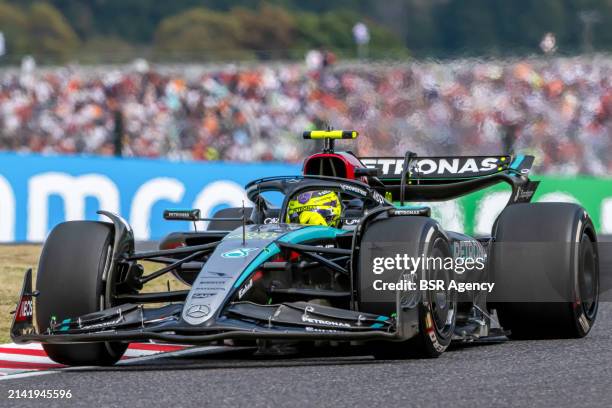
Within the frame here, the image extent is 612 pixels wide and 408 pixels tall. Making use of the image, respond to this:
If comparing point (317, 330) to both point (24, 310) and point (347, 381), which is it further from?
point (24, 310)

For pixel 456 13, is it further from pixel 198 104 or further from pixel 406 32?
pixel 198 104

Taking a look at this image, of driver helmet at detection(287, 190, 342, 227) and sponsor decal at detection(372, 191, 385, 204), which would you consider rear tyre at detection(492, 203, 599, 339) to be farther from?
driver helmet at detection(287, 190, 342, 227)

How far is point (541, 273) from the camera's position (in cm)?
823

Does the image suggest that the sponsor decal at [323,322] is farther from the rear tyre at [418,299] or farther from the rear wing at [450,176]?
the rear wing at [450,176]

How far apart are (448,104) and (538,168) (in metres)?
1.69

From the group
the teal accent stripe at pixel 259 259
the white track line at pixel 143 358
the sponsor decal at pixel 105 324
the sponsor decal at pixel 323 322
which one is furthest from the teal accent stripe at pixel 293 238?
the white track line at pixel 143 358

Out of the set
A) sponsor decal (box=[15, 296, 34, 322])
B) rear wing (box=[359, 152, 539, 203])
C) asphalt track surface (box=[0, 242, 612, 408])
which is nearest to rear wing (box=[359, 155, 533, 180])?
rear wing (box=[359, 152, 539, 203])

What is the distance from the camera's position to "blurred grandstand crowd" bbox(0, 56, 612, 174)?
62.9ft

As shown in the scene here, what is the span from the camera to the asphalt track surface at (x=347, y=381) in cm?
573

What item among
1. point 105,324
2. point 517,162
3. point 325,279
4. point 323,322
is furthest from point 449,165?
point 105,324

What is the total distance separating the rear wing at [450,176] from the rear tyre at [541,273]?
3.78 ft

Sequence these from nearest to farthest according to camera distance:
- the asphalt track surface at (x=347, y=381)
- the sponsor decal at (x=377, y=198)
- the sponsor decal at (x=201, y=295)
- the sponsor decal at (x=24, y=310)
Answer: the asphalt track surface at (x=347, y=381), the sponsor decal at (x=201, y=295), the sponsor decal at (x=24, y=310), the sponsor decal at (x=377, y=198)

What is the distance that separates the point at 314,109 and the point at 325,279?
15297 mm

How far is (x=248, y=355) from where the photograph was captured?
769cm
